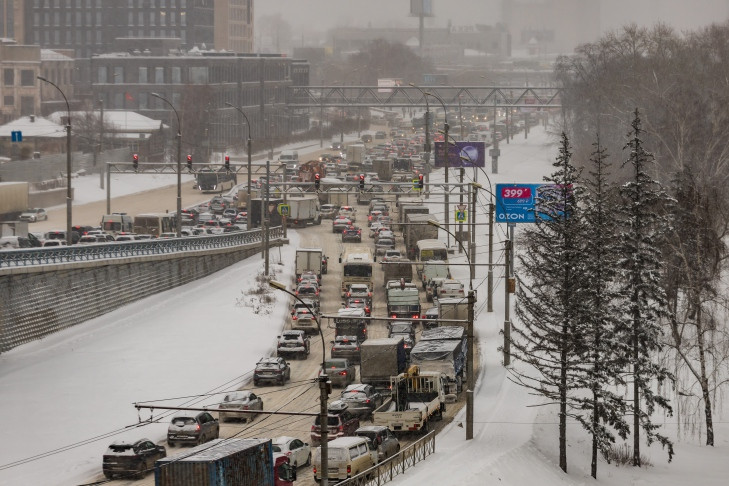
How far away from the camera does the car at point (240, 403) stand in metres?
51.2

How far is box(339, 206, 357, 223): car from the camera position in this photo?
109144mm

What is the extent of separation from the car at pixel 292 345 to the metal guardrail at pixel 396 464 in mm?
16154

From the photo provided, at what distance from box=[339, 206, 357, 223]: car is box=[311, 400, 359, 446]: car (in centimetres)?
5749

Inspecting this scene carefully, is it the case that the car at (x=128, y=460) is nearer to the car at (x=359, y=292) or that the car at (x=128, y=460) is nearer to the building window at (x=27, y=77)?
the car at (x=359, y=292)

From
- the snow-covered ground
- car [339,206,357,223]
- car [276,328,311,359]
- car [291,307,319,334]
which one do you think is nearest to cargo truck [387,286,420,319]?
the snow-covered ground

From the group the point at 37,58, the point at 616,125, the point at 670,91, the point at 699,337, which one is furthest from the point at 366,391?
the point at 37,58

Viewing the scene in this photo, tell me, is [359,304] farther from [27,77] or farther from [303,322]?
[27,77]

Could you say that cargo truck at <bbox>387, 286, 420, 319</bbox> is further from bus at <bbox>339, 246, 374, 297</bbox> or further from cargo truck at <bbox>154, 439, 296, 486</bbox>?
cargo truck at <bbox>154, 439, 296, 486</bbox>

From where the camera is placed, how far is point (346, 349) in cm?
6138

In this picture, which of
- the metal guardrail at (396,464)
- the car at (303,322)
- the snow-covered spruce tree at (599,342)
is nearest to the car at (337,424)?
the metal guardrail at (396,464)

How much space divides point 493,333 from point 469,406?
20.0 m

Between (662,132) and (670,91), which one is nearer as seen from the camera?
(662,132)

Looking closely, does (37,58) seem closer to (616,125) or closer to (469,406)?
(616,125)

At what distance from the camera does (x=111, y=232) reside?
313 ft
